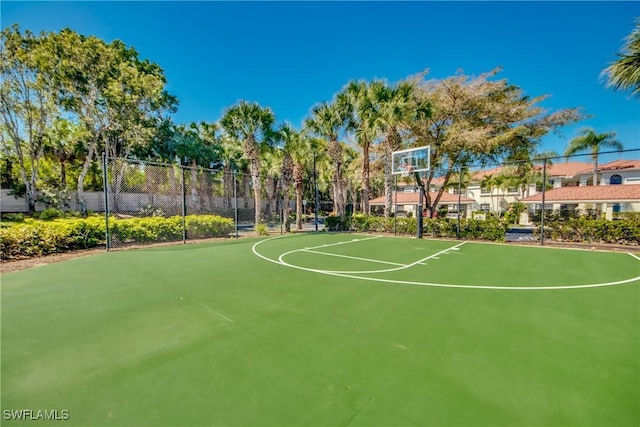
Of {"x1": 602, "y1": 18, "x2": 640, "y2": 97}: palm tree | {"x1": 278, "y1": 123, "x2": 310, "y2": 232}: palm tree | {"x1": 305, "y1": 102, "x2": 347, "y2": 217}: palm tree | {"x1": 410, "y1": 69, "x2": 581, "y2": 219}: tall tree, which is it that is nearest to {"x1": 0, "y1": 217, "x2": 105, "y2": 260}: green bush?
Answer: {"x1": 278, "y1": 123, "x2": 310, "y2": 232}: palm tree

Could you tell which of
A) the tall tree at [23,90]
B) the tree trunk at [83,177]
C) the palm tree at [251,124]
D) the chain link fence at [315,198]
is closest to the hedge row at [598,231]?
the chain link fence at [315,198]

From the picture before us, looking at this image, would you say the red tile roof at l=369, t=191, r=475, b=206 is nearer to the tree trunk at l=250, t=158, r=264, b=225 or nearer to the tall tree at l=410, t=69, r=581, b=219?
the tall tree at l=410, t=69, r=581, b=219

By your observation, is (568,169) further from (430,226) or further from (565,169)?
(430,226)

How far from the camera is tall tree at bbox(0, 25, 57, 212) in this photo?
456 inches

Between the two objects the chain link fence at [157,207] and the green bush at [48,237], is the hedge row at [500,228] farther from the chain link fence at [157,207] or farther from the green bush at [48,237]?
the green bush at [48,237]

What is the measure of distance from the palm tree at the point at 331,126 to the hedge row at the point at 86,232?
295 inches

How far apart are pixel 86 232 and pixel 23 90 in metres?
9.90

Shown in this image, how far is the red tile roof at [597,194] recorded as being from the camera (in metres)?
16.6

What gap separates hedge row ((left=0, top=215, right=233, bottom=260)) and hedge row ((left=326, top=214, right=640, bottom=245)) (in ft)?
25.6

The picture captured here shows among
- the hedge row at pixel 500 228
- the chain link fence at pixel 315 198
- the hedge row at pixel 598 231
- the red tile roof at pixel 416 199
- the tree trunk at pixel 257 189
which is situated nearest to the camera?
the hedge row at pixel 598 231

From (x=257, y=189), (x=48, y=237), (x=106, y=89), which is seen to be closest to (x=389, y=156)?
(x=257, y=189)

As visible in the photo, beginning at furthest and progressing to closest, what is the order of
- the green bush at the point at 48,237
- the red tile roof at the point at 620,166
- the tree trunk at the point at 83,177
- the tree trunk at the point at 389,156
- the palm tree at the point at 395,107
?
the red tile roof at the point at 620,166 < the tree trunk at the point at 83,177 < the tree trunk at the point at 389,156 < the palm tree at the point at 395,107 < the green bush at the point at 48,237

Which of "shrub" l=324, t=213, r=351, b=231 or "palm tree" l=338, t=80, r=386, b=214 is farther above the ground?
"palm tree" l=338, t=80, r=386, b=214

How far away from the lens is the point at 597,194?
17.9m
